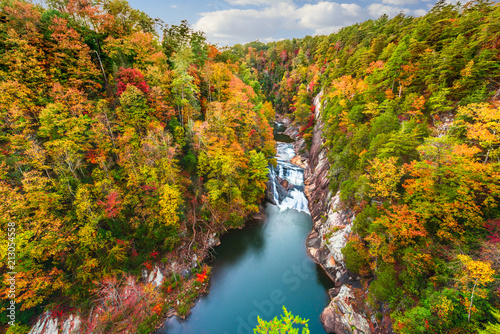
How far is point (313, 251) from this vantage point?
21734 mm

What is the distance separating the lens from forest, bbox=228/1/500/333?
30.6 feet

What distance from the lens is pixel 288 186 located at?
1272 inches

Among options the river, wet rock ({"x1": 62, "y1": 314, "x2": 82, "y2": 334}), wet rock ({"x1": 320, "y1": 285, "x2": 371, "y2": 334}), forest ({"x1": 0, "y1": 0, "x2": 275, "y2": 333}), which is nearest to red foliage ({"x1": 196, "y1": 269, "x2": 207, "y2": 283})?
the river

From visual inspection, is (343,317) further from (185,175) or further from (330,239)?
(185,175)

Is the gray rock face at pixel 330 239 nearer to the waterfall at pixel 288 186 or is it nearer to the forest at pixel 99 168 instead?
the waterfall at pixel 288 186

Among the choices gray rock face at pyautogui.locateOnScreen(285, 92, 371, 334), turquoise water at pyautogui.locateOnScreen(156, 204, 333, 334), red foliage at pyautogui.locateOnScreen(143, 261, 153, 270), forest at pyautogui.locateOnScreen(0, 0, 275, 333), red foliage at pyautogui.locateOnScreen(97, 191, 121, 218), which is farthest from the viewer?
red foliage at pyautogui.locateOnScreen(143, 261, 153, 270)

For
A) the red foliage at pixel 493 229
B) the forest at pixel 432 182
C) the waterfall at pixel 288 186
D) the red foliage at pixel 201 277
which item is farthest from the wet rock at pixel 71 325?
the red foliage at pixel 493 229

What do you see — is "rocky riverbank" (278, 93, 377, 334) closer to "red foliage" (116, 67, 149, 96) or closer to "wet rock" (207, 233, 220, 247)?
"wet rock" (207, 233, 220, 247)

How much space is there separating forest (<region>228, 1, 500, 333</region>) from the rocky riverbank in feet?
3.72

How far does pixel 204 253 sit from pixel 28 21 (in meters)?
29.5

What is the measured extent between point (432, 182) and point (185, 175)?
2266 cm

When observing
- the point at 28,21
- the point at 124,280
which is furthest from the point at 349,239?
the point at 28,21

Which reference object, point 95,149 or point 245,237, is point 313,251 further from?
point 95,149

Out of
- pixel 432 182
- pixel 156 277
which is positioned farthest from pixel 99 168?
pixel 432 182
